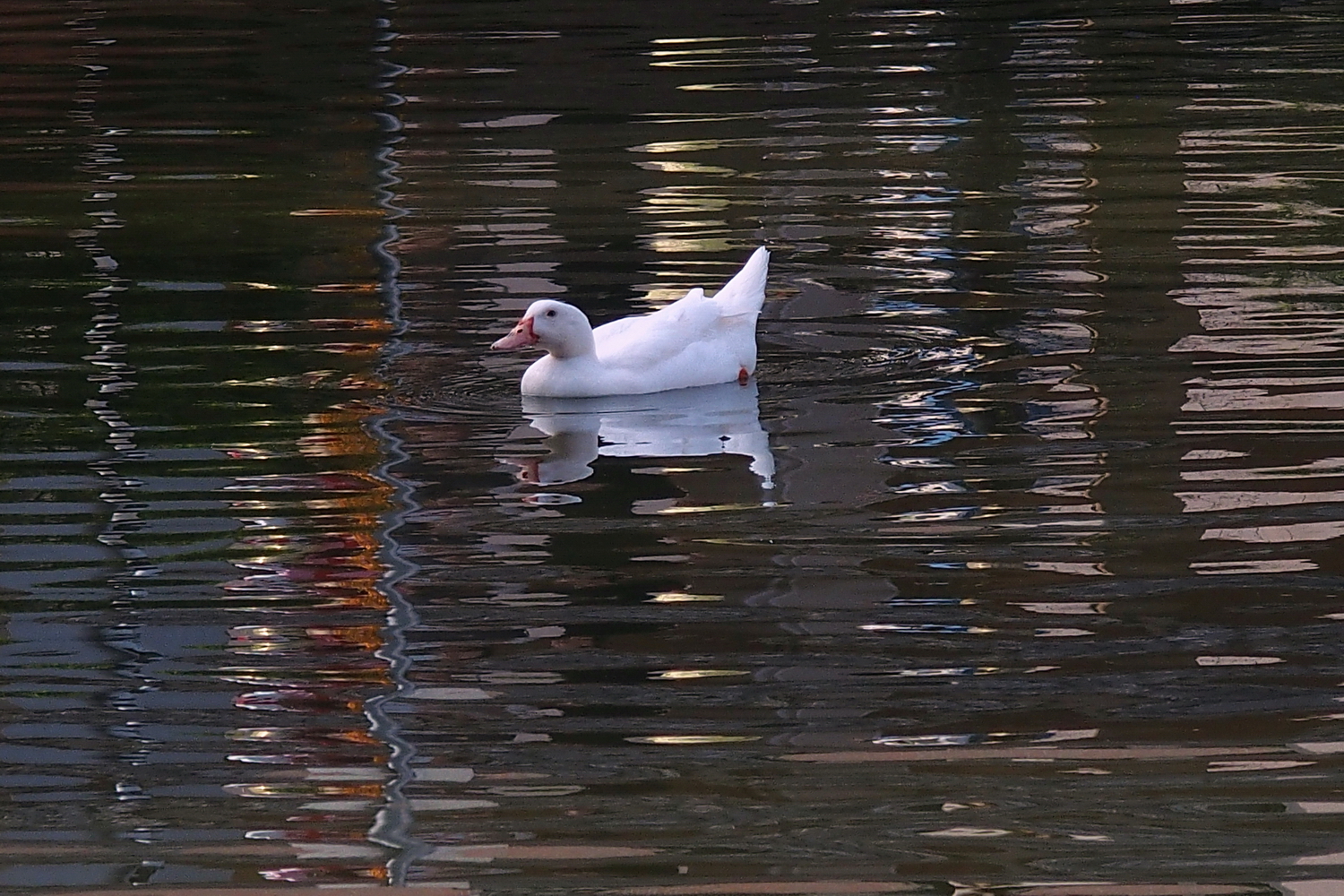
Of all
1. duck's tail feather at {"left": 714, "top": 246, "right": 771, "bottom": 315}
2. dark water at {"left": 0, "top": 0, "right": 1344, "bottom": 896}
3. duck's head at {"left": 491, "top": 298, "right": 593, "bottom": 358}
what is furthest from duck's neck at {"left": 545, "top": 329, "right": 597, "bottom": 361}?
duck's tail feather at {"left": 714, "top": 246, "right": 771, "bottom": 315}

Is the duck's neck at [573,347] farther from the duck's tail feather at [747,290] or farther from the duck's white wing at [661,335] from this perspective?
the duck's tail feather at [747,290]

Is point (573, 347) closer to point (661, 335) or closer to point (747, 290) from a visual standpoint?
point (661, 335)

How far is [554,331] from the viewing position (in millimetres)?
9570

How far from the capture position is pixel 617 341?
984 cm

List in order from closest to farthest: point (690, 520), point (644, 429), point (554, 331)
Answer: point (690, 520) < point (644, 429) < point (554, 331)

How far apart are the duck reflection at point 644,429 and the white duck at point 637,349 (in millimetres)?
54

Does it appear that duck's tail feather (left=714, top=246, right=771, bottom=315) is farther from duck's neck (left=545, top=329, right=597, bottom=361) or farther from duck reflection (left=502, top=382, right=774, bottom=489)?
duck's neck (left=545, top=329, right=597, bottom=361)

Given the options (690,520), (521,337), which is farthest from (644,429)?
(690,520)

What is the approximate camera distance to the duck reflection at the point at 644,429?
873cm

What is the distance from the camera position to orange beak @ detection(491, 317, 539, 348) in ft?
31.7

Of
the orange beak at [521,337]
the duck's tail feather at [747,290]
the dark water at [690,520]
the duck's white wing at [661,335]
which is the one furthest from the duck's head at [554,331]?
the duck's tail feather at [747,290]

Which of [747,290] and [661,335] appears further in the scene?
[747,290]

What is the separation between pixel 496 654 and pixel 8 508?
7.95ft

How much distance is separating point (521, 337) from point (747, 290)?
108cm
